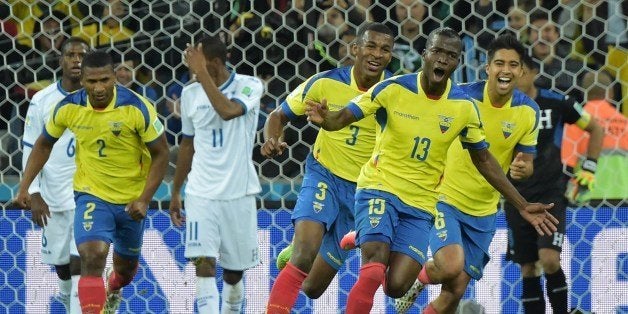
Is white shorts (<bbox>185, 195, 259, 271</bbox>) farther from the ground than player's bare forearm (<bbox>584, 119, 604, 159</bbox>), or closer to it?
closer to it

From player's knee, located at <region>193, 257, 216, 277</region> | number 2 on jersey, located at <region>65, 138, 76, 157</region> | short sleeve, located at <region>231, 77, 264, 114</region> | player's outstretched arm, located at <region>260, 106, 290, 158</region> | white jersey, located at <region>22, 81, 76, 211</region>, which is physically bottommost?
player's knee, located at <region>193, 257, 216, 277</region>

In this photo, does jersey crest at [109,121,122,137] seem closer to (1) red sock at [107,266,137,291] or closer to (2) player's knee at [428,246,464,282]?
(1) red sock at [107,266,137,291]

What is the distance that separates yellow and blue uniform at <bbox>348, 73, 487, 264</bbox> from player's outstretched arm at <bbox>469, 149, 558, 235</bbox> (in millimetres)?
96

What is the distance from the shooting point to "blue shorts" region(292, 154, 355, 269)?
24.8 ft

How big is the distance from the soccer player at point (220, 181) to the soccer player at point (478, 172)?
1.28m

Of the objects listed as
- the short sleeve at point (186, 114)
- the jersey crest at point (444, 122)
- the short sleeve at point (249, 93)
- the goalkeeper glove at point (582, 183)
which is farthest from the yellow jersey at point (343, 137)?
the goalkeeper glove at point (582, 183)

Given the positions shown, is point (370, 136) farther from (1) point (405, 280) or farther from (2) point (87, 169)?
(2) point (87, 169)

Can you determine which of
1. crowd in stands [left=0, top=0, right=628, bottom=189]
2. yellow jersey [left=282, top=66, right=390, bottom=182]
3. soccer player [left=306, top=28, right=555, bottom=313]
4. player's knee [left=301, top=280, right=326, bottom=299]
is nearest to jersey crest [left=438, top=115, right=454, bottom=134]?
soccer player [left=306, top=28, right=555, bottom=313]

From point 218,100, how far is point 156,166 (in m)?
0.60

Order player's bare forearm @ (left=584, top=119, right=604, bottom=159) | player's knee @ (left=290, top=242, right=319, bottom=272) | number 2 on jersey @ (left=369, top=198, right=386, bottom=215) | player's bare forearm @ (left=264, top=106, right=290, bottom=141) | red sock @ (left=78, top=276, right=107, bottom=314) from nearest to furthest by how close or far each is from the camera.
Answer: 1. number 2 on jersey @ (left=369, top=198, right=386, bottom=215)
2. player's bare forearm @ (left=264, top=106, right=290, bottom=141)
3. player's knee @ (left=290, top=242, right=319, bottom=272)
4. red sock @ (left=78, top=276, right=107, bottom=314)
5. player's bare forearm @ (left=584, top=119, right=604, bottom=159)

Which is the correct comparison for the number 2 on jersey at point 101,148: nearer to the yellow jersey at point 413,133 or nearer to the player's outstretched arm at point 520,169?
the yellow jersey at point 413,133

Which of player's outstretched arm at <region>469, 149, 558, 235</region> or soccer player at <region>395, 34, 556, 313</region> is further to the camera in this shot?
soccer player at <region>395, 34, 556, 313</region>

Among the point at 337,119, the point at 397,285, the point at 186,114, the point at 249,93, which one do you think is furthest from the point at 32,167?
the point at 397,285

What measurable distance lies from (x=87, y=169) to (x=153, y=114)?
1.51 ft
